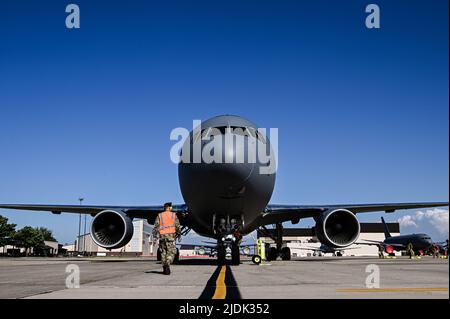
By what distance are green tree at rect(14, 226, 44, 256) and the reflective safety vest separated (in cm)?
8851

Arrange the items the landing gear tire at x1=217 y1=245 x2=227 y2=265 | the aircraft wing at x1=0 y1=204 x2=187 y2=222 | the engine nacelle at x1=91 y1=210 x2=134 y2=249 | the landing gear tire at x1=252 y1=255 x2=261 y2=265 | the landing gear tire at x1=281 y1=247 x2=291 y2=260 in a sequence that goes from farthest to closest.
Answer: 1. the landing gear tire at x1=281 y1=247 x2=291 y2=260
2. the aircraft wing at x1=0 y1=204 x2=187 y2=222
3. the engine nacelle at x1=91 y1=210 x2=134 y2=249
4. the landing gear tire at x1=252 y1=255 x2=261 y2=265
5. the landing gear tire at x1=217 y1=245 x2=227 y2=265

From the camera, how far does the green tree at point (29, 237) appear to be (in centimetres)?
9100

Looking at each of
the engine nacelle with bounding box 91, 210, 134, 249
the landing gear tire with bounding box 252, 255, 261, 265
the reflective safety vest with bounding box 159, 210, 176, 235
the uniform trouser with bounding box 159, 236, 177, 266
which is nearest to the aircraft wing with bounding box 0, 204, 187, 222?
the engine nacelle with bounding box 91, 210, 134, 249

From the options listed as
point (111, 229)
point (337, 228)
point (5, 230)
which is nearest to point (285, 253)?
point (337, 228)

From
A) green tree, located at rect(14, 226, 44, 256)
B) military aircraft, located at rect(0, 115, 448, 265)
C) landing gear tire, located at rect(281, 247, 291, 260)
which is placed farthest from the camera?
green tree, located at rect(14, 226, 44, 256)

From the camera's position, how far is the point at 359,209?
21.5 m

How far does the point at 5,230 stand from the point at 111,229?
75581 millimetres

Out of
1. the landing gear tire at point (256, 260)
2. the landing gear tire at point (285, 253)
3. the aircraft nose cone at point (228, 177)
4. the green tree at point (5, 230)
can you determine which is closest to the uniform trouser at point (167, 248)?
the aircraft nose cone at point (228, 177)

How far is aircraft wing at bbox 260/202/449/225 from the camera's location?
18766mm

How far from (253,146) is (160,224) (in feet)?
12.8

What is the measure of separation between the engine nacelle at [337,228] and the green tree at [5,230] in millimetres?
79461

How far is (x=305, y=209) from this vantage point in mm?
18734

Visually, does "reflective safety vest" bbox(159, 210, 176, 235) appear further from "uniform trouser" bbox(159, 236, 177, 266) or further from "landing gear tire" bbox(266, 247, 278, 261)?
"landing gear tire" bbox(266, 247, 278, 261)
